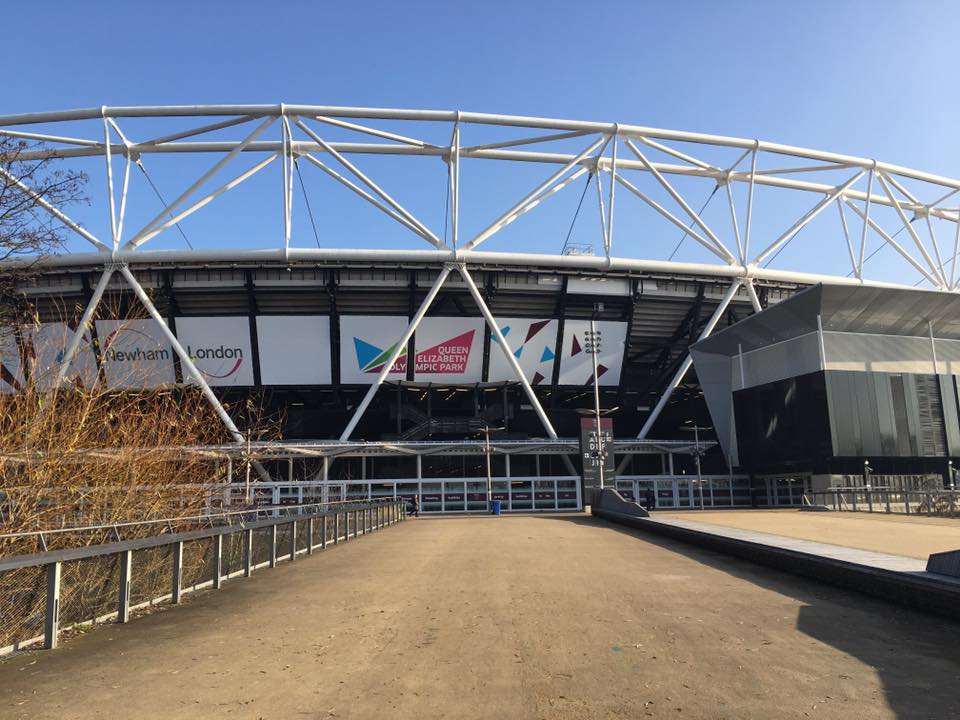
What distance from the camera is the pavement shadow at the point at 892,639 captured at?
492 cm

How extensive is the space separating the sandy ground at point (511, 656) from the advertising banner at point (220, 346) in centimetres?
3839

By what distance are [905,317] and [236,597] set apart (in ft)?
136

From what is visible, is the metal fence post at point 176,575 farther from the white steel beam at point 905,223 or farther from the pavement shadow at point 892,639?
the white steel beam at point 905,223

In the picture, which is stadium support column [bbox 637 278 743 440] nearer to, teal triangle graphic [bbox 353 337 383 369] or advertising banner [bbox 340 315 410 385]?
advertising banner [bbox 340 315 410 385]

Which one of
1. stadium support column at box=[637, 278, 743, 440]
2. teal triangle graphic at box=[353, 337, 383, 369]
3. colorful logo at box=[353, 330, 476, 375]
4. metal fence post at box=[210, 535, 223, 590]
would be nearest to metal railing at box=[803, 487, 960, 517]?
stadium support column at box=[637, 278, 743, 440]

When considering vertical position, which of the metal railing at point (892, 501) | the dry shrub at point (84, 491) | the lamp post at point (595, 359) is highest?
the lamp post at point (595, 359)

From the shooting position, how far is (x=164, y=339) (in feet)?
149

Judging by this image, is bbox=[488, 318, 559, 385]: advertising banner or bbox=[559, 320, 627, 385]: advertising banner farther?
bbox=[559, 320, 627, 385]: advertising banner

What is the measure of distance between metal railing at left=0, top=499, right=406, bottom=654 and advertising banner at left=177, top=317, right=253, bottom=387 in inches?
1406

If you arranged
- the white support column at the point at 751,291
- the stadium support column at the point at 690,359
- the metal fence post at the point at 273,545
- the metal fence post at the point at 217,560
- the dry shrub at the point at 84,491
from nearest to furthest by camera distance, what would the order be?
1. the dry shrub at the point at 84,491
2. the metal fence post at the point at 217,560
3. the metal fence post at the point at 273,545
4. the stadium support column at the point at 690,359
5. the white support column at the point at 751,291

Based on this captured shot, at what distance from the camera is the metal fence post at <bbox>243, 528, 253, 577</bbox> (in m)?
11.7

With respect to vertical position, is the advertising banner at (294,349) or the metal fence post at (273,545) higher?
the advertising banner at (294,349)

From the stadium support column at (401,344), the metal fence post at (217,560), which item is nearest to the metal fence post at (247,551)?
the metal fence post at (217,560)

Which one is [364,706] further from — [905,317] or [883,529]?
[905,317]
